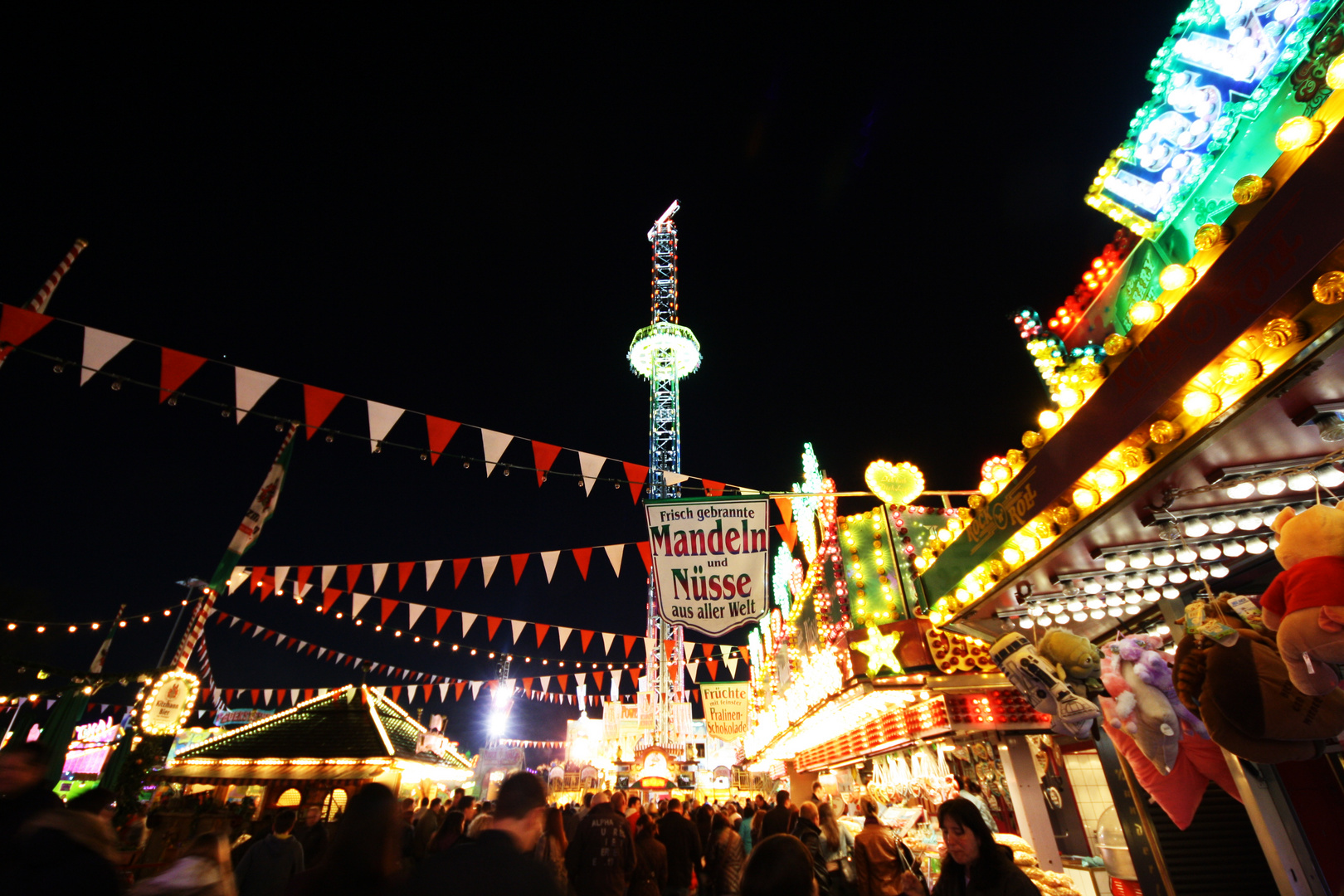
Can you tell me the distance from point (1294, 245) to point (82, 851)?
588 cm

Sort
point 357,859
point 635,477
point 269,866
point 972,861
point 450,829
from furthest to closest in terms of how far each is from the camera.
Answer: point 635,477, point 450,829, point 269,866, point 972,861, point 357,859

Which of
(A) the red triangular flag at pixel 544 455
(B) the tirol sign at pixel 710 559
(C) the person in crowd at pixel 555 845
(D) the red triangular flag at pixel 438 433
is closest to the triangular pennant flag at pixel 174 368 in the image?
(D) the red triangular flag at pixel 438 433

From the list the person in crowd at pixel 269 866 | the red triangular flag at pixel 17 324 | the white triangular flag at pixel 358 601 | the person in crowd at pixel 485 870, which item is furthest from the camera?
the white triangular flag at pixel 358 601

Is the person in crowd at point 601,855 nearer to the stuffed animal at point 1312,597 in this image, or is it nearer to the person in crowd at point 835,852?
the person in crowd at point 835,852

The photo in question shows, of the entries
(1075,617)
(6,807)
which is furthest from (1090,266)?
(6,807)

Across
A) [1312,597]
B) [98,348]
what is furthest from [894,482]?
[98,348]

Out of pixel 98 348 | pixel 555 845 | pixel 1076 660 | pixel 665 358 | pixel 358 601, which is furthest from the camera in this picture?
pixel 665 358

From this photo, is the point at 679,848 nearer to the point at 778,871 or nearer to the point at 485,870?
the point at 778,871

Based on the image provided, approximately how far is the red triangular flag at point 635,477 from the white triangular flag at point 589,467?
43 cm

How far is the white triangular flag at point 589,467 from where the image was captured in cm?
974

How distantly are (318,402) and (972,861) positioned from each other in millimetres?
8915

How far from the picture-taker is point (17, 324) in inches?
264

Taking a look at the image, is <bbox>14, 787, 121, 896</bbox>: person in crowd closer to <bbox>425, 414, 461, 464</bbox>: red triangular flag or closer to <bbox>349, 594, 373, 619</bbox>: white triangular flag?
<bbox>425, 414, 461, 464</bbox>: red triangular flag

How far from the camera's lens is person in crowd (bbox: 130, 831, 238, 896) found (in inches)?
108
